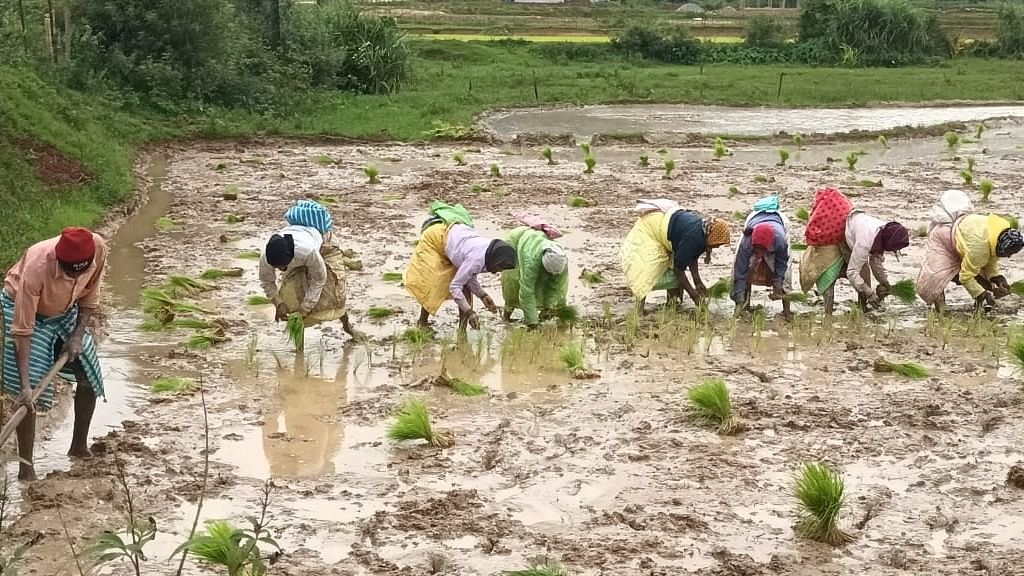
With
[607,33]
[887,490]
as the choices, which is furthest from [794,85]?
[887,490]

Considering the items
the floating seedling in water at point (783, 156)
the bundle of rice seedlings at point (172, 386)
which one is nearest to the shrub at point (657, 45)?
the floating seedling in water at point (783, 156)

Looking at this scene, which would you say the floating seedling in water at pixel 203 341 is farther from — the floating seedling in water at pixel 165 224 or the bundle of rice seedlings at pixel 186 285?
the floating seedling in water at pixel 165 224

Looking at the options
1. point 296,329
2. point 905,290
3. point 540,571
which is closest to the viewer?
point 540,571

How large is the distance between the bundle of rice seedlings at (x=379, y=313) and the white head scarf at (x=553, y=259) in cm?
143

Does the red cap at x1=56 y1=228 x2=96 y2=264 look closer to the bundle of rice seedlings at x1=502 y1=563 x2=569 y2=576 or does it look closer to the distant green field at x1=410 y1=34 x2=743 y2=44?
the bundle of rice seedlings at x1=502 y1=563 x2=569 y2=576

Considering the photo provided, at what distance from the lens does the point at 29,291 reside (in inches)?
202

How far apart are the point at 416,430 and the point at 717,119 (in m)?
18.3

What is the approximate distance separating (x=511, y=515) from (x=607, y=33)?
1518 inches

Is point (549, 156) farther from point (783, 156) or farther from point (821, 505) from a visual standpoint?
point (821, 505)

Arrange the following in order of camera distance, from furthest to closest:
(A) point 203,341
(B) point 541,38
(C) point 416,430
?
(B) point 541,38 → (A) point 203,341 → (C) point 416,430

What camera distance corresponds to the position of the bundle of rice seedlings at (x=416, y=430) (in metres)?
5.91

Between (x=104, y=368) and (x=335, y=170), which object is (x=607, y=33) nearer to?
(x=335, y=170)

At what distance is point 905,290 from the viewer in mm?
8805

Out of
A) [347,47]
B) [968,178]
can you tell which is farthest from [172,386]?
[347,47]
